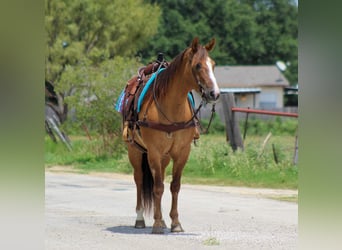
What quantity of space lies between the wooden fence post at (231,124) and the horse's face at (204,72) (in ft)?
25.8

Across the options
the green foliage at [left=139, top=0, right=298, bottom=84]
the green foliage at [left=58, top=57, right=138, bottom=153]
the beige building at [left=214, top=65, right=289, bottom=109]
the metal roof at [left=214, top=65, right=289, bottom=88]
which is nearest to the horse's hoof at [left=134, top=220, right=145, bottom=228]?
the green foliage at [left=58, top=57, right=138, bottom=153]

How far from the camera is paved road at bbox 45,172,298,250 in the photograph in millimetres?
6340

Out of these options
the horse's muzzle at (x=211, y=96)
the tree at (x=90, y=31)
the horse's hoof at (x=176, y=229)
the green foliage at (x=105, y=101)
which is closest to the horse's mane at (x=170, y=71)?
the horse's muzzle at (x=211, y=96)

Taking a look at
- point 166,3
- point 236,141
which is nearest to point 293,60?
point 166,3

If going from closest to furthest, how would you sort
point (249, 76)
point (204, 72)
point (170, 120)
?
point (204, 72) → point (170, 120) → point (249, 76)

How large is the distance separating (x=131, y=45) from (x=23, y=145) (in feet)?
102

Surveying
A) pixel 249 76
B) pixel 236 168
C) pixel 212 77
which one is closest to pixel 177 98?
pixel 212 77

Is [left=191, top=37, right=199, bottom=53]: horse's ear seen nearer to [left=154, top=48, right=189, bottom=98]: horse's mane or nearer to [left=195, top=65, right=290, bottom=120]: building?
[left=154, top=48, right=189, bottom=98]: horse's mane

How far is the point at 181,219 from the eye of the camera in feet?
27.8

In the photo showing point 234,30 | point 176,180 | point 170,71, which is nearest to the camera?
point 170,71

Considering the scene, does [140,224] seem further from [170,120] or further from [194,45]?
[194,45]

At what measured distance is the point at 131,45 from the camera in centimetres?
3269

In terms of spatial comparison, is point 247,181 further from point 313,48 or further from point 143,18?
point 143,18

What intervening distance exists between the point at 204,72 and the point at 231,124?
822 centimetres
